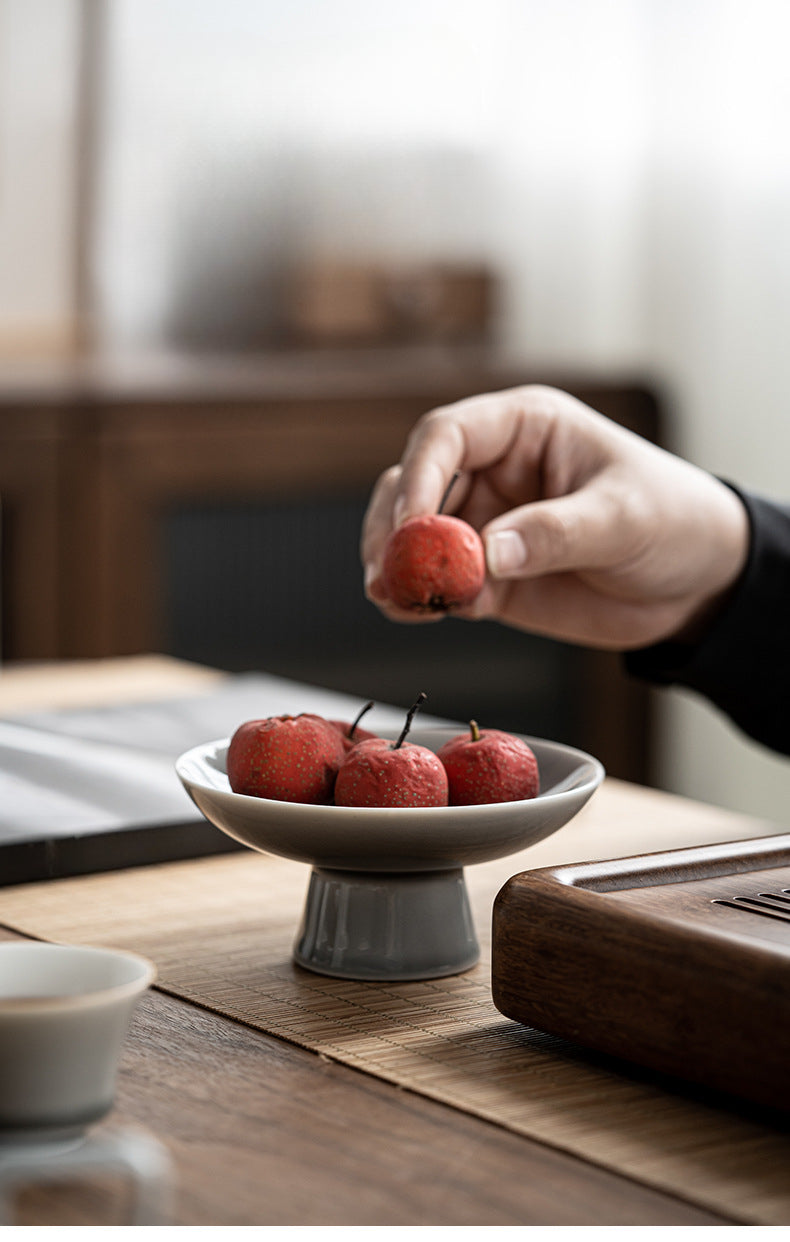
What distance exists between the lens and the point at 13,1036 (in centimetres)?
59

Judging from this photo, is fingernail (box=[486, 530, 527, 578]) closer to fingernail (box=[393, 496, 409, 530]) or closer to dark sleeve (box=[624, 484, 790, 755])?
fingernail (box=[393, 496, 409, 530])

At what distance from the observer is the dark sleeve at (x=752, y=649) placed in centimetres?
140

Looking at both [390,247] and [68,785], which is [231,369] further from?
[68,785]

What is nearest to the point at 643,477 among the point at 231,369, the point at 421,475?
the point at 421,475

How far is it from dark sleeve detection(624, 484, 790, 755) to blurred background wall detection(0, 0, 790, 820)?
165 centimetres

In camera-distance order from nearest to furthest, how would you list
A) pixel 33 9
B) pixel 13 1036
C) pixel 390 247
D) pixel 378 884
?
pixel 13 1036 → pixel 378 884 → pixel 33 9 → pixel 390 247

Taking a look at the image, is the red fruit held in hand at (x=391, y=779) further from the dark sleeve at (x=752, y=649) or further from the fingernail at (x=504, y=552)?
the dark sleeve at (x=752, y=649)

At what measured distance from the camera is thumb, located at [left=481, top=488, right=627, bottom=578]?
1126 mm

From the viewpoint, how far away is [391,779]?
2.57 ft

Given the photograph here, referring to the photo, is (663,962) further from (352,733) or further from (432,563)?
(432,563)

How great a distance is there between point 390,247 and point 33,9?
76 centimetres

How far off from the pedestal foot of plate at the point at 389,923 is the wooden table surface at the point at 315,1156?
93 mm

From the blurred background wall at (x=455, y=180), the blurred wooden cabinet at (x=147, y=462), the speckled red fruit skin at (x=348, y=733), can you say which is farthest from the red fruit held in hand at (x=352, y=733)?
the blurred background wall at (x=455, y=180)

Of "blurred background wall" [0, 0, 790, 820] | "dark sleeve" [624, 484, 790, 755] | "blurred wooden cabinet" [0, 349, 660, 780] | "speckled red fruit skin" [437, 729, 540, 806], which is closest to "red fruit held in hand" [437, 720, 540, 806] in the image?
"speckled red fruit skin" [437, 729, 540, 806]
